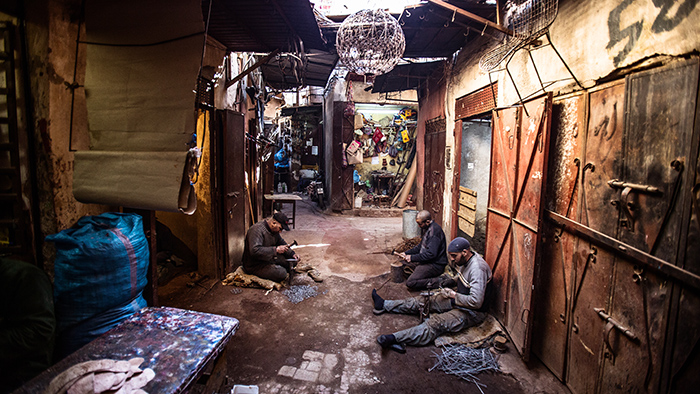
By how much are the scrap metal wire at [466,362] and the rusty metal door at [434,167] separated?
3917 mm

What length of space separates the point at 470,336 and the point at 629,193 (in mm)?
2541

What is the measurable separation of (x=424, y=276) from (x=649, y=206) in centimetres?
372

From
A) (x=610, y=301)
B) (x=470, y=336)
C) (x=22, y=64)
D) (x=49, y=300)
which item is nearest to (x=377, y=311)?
(x=470, y=336)

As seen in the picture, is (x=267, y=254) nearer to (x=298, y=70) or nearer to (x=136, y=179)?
(x=136, y=179)

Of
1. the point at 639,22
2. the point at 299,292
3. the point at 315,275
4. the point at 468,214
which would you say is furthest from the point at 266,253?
the point at 639,22

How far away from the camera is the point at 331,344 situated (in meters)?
4.07

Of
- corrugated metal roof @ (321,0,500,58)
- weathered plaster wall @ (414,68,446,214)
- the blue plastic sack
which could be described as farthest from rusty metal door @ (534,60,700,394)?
weathered plaster wall @ (414,68,446,214)

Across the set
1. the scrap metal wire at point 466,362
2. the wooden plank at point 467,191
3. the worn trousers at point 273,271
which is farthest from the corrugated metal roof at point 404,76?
the scrap metal wire at point 466,362

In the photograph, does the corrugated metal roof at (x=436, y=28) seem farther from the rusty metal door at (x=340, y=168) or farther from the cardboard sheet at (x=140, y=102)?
the rusty metal door at (x=340, y=168)

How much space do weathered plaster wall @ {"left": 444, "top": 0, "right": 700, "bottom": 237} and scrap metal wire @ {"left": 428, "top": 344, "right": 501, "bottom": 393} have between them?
9.92ft

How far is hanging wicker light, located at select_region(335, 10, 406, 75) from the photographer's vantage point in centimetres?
446

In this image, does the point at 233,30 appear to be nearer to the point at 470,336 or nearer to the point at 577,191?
the point at 577,191

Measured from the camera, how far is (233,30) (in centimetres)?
506

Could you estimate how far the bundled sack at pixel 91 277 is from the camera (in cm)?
232
